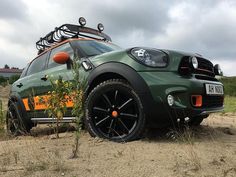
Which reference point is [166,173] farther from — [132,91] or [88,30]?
[88,30]

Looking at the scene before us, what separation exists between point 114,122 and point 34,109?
82.5 inches

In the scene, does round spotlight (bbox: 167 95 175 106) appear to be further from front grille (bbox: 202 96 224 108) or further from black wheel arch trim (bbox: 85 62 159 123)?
front grille (bbox: 202 96 224 108)

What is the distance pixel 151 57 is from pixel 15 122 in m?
3.39

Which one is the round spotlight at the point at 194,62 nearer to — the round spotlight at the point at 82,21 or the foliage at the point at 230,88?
the round spotlight at the point at 82,21

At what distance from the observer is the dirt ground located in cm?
297

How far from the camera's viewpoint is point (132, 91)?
164 inches

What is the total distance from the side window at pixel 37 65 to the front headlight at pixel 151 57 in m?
2.51

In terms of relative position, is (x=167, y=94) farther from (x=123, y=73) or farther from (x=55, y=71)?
(x=55, y=71)

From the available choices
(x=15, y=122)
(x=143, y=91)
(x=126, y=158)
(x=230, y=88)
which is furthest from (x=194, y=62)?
(x=230, y=88)

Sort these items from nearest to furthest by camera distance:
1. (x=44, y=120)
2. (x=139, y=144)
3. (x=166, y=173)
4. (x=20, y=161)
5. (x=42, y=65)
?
(x=166, y=173) < (x=20, y=161) < (x=139, y=144) < (x=44, y=120) < (x=42, y=65)

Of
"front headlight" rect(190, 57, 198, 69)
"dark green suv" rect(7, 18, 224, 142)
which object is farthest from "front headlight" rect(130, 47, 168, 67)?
"front headlight" rect(190, 57, 198, 69)

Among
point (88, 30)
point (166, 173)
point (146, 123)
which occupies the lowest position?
point (166, 173)

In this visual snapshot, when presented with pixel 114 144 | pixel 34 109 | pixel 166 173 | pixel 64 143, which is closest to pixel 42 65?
pixel 34 109

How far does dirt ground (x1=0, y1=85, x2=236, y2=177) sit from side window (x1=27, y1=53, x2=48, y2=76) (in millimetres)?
2201
